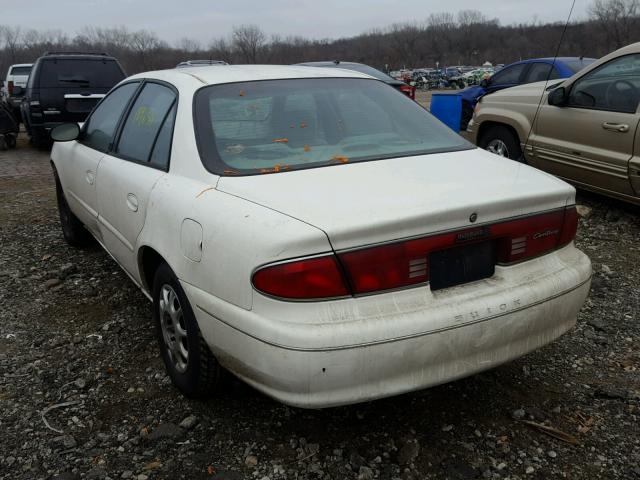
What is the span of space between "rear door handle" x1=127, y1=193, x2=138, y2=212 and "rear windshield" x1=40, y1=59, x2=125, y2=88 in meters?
→ 8.42

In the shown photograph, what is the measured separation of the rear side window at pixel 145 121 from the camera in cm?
309

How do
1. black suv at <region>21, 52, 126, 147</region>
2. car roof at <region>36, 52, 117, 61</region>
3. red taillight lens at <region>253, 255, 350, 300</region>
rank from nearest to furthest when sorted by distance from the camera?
1. red taillight lens at <region>253, 255, 350, 300</region>
2. black suv at <region>21, 52, 126, 147</region>
3. car roof at <region>36, 52, 117, 61</region>

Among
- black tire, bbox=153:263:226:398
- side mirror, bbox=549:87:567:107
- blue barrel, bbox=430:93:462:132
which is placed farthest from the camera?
blue barrel, bbox=430:93:462:132

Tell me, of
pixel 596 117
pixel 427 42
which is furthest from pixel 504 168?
pixel 427 42

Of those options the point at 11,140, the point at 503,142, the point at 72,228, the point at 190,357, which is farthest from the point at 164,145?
the point at 11,140

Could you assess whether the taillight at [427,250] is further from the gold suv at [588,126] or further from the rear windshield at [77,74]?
the rear windshield at [77,74]

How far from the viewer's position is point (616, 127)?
5.06 m

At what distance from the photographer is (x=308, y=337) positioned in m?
1.99

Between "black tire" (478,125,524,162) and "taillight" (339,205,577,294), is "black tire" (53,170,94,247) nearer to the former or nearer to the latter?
"taillight" (339,205,577,294)

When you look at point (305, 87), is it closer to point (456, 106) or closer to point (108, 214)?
point (108, 214)

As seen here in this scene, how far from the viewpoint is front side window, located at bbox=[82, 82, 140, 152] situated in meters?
3.74

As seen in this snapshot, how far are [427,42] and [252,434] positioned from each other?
125569mm

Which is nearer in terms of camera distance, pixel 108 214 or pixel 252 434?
pixel 252 434

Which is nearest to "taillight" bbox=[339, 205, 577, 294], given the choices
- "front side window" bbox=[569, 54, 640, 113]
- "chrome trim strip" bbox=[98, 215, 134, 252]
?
"chrome trim strip" bbox=[98, 215, 134, 252]
